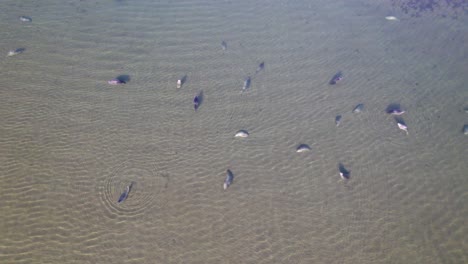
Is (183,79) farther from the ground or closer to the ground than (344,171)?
farther from the ground

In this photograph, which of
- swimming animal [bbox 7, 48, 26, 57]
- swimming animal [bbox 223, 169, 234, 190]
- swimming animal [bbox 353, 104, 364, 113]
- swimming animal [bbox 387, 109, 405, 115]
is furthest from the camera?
swimming animal [bbox 7, 48, 26, 57]

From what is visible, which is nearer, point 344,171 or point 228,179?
point 228,179

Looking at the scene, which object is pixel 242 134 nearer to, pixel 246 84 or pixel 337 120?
pixel 246 84

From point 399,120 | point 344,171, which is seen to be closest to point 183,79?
point 344,171

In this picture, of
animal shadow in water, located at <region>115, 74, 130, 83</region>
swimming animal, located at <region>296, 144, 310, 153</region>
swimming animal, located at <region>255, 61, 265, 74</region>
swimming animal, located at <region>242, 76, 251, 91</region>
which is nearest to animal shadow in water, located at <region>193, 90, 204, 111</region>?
swimming animal, located at <region>242, 76, 251, 91</region>

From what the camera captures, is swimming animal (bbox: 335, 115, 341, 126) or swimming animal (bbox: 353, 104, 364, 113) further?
swimming animal (bbox: 353, 104, 364, 113)

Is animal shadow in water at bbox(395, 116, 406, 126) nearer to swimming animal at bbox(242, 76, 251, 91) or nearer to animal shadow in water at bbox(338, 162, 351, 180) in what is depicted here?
animal shadow in water at bbox(338, 162, 351, 180)

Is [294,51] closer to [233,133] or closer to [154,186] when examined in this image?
[233,133]

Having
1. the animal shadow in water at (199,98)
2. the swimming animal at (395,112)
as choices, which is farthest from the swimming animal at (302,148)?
the animal shadow in water at (199,98)

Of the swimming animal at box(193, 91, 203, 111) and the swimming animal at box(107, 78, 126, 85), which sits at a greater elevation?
the swimming animal at box(107, 78, 126, 85)

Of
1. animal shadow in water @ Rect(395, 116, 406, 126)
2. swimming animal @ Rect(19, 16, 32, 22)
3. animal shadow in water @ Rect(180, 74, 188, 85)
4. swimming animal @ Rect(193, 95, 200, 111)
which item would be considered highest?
swimming animal @ Rect(19, 16, 32, 22)
